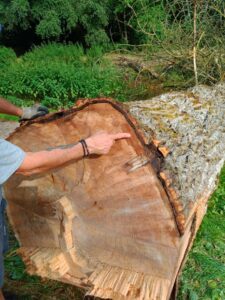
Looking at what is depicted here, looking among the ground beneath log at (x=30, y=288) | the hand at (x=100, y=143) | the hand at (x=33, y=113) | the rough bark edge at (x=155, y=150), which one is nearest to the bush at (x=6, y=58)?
the ground beneath log at (x=30, y=288)

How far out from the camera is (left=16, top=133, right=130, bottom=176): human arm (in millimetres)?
1817

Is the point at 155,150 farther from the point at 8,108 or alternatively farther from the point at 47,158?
the point at 8,108

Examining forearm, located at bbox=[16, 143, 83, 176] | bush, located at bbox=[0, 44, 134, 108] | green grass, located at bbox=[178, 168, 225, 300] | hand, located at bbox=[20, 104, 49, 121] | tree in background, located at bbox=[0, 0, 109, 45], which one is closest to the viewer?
forearm, located at bbox=[16, 143, 83, 176]

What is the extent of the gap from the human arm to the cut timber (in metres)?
0.08

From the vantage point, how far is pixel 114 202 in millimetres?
2121

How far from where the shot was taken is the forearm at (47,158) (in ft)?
5.94

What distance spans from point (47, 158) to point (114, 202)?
0.47m

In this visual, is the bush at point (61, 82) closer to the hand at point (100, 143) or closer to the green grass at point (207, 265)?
the green grass at point (207, 265)

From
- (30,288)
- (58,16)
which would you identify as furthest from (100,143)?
(58,16)

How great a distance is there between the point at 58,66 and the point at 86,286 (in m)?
6.95

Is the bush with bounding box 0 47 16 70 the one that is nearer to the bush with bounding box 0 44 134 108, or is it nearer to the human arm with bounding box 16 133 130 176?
the bush with bounding box 0 44 134 108

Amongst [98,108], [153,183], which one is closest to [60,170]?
[98,108]

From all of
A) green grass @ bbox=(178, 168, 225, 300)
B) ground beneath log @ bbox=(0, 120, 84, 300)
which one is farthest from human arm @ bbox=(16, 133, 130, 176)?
green grass @ bbox=(178, 168, 225, 300)

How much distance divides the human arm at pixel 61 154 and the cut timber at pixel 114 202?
3.3 inches
